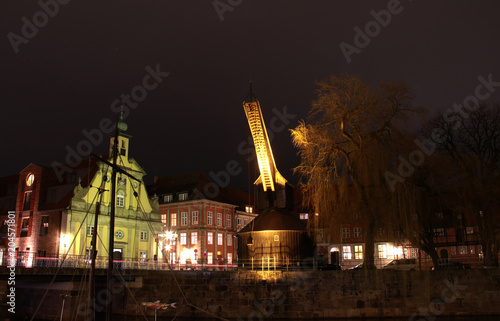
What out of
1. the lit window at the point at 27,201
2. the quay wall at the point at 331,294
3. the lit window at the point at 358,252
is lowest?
the quay wall at the point at 331,294

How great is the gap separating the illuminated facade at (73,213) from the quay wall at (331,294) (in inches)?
435

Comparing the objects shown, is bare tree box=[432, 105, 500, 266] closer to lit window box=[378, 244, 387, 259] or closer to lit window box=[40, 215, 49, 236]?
lit window box=[378, 244, 387, 259]

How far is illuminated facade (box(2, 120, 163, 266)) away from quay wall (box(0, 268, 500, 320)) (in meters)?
11.1

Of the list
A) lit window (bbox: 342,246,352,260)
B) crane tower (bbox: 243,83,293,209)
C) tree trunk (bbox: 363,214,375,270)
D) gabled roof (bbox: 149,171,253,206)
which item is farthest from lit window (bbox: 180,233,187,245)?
tree trunk (bbox: 363,214,375,270)

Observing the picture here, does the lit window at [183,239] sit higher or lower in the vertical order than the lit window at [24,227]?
lower

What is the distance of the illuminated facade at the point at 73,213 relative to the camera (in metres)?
40.2

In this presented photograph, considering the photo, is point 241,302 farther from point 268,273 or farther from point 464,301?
point 464,301

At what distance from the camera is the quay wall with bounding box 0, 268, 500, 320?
27.0m

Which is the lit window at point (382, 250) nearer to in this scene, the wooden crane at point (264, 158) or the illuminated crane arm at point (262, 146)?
the wooden crane at point (264, 158)

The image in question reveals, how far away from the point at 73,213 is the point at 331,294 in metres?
25.9

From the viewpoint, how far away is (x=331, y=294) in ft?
90.8

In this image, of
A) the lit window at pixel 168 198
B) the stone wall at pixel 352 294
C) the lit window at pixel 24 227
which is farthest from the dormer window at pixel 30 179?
the stone wall at pixel 352 294

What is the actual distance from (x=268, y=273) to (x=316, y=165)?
812 cm

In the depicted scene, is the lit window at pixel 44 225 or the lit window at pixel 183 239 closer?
the lit window at pixel 44 225
